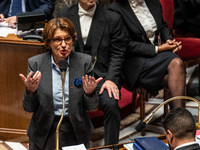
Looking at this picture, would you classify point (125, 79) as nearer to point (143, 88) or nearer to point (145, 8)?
point (143, 88)

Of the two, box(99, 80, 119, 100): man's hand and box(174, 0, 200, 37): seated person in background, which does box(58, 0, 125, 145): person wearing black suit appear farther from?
box(174, 0, 200, 37): seated person in background

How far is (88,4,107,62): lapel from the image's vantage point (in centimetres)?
336

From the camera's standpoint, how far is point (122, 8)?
364cm

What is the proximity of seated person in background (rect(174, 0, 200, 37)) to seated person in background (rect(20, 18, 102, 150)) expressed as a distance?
2592 millimetres

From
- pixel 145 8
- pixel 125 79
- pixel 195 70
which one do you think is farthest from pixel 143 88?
pixel 195 70

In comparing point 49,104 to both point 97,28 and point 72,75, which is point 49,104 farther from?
point 97,28

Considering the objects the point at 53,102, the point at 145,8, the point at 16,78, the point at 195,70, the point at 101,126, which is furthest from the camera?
the point at 195,70

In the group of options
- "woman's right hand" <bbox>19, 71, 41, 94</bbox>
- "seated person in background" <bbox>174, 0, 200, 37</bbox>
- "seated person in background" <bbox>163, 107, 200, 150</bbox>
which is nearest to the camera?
"seated person in background" <bbox>163, 107, 200, 150</bbox>

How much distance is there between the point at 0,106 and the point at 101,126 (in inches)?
45.1

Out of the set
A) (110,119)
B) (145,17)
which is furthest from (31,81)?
(145,17)

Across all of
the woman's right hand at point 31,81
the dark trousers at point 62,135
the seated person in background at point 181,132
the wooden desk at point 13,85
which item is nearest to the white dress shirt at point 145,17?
the wooden desk at point 13,85

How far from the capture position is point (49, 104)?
8.71 ft

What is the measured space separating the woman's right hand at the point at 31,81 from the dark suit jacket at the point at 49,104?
0.51 feet

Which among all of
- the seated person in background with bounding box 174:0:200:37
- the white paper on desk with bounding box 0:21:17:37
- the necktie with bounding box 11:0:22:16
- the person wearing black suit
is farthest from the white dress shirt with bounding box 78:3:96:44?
the seated person in background with bounding box 174:0:200:37
